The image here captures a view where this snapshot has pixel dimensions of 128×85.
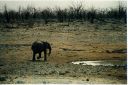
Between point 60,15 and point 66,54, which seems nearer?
point 66,54

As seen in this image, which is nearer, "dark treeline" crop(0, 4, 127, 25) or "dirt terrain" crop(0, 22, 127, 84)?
"dirt terrain" crop(0, 22, 127, 84)

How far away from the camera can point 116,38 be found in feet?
57.2

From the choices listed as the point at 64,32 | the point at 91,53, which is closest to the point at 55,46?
the point at 91,53

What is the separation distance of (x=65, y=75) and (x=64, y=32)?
11608 millimetres

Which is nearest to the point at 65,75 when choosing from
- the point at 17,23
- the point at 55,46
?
the point at 55,46

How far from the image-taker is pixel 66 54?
44.6 ft

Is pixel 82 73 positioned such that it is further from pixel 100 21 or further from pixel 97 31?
pixel 100 21

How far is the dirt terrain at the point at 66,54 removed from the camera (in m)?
8.98

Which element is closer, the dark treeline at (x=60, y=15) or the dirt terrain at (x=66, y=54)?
the dirt terrain at (x=66, y=54)

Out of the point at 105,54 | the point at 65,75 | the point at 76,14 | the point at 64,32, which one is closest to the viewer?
the point at 65,75

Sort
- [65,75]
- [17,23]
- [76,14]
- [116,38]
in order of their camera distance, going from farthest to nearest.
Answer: [76,14] → [17,23] → [116,38] → [65,75]

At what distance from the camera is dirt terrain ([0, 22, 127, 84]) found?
8.98 m

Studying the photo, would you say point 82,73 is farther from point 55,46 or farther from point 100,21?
point 100,21

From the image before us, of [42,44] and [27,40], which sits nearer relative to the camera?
[42,44]
